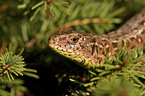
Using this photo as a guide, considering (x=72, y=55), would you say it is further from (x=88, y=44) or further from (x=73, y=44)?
(x=88, y=44)

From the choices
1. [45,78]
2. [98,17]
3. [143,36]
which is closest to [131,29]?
[143,36]

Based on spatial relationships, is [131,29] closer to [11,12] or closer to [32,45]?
[32,45]

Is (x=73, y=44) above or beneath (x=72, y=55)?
above

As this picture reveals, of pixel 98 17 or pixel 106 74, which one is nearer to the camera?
pixel 106 74

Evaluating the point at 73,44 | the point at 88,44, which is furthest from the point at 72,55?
the point at 88,44
